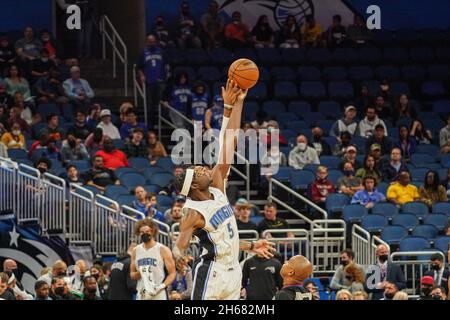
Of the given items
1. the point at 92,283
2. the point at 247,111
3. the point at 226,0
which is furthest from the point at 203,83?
the point at 92,283

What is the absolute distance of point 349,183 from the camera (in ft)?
57.5

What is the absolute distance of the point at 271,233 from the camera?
53.3 ft

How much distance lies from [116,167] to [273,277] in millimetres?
4370

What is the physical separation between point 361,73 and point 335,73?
0.43 m

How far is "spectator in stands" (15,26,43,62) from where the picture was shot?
2053cm

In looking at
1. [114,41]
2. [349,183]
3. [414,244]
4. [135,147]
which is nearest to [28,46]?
[114,41]

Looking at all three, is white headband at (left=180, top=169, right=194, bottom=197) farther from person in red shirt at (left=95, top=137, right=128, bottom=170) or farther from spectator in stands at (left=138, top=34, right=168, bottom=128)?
spectator in stands at (left=138, top=34, right=168, bottom=128)

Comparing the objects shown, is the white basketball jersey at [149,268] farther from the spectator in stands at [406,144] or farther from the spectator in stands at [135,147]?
the spectator in stands at [406,144]

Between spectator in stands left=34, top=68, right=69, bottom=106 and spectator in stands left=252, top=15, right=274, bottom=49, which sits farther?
spectator in stands left=252, top=15, right=274, bottom=49

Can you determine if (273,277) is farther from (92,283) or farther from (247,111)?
(247,111)

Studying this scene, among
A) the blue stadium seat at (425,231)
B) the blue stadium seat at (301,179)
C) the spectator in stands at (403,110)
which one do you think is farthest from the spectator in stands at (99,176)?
the spectator in stands at (403,110)

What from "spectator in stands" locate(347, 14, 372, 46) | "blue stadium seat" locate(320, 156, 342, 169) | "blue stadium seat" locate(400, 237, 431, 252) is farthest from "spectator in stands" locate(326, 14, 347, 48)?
"blue stadium seat" locate(400, 237, 431, 252)

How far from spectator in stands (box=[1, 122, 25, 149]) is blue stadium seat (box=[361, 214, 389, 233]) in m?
4.76

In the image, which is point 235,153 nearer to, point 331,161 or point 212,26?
point 331,161
